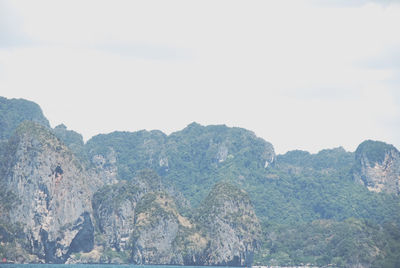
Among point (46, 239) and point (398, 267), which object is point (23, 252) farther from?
point (398, 267)

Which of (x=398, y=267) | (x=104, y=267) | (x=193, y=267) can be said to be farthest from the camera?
(x=193, y=267)

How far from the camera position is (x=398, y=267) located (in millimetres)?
166625

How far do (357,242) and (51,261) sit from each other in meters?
86.5

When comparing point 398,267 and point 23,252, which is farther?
point 23,252

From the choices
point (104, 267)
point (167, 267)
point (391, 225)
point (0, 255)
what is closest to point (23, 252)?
point (0, 255)

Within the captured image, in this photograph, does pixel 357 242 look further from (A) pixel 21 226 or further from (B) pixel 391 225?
(A) pixel 21 226

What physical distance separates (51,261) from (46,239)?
636 cm

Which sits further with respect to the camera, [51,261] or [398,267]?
[51,261]

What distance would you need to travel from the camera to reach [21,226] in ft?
649

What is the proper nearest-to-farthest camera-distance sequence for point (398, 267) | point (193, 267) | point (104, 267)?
point (398, 267)
point (104, 267)
point (193, 267)

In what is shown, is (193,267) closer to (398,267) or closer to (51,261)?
(51,261)

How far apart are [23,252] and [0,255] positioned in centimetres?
836

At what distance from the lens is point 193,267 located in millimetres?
195125

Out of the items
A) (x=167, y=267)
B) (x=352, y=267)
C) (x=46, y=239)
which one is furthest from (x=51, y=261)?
(x=352, y=267)
